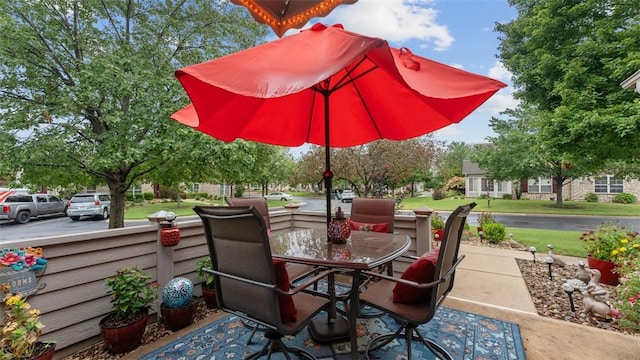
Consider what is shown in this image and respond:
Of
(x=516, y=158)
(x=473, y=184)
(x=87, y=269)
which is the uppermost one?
(x=516, y=158)

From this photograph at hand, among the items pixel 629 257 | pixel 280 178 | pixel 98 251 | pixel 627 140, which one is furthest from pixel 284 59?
pixel 280 178

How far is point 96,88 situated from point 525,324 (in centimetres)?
702

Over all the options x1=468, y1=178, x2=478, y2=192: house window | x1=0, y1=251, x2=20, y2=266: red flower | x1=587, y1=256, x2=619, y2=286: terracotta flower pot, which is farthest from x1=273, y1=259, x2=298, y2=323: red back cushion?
x1=468, y1=178, x2=478, y2=192: house window

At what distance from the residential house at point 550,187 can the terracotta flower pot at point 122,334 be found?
18939mm

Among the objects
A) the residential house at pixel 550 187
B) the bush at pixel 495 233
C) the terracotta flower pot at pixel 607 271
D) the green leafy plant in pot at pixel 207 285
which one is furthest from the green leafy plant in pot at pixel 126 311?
the residential house at pixel 550 187

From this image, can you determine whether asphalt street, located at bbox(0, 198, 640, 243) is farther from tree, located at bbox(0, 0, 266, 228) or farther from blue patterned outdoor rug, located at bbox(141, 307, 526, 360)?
blue patterned outdoor rug, located at bbox(141, 307, 526, 360)

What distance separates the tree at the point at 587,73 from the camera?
5508 millimetres

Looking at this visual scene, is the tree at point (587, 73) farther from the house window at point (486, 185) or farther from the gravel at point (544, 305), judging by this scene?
the house window at point (486, 185)

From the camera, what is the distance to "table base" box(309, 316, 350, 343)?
2277mm

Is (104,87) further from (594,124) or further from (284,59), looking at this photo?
(594,124)

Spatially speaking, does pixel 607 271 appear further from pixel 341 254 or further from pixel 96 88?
pixel 96 88

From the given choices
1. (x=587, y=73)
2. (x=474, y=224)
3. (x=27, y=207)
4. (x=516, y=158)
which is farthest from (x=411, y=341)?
(x=27, y=207)

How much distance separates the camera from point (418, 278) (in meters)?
1.67

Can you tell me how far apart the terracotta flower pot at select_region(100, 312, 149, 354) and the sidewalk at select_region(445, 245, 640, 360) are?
3.01 m
